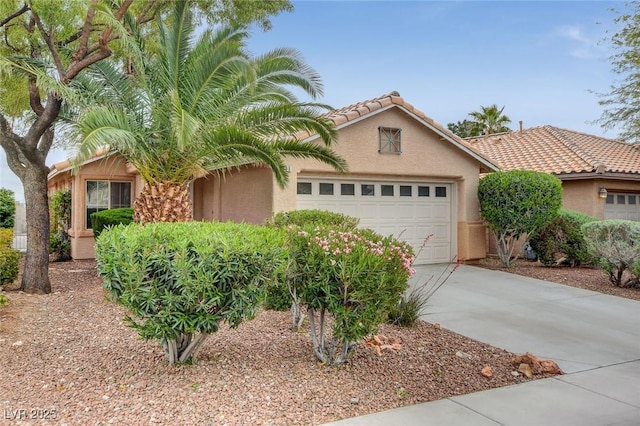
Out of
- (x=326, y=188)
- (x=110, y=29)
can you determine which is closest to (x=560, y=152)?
(x=326, y=188)

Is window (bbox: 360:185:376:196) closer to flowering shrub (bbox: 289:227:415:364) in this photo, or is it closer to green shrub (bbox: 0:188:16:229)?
flowering shrub (bbox: 289:227:415:364)

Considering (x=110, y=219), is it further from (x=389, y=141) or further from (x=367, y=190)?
(x=389, y=141)

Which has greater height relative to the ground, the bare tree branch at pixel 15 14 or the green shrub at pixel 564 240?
the bare tree branch at pixel 15 14

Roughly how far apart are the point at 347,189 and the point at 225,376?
27.6 feet

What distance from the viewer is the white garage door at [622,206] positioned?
1686 cm

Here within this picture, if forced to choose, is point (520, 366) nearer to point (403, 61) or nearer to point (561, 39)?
point (403, 61)

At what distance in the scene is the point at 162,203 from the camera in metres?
9.63

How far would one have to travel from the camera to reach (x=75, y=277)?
11.9 meters

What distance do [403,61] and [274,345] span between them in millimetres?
11100

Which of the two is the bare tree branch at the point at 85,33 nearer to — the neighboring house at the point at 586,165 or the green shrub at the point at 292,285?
the green shrub at the point at 292,285

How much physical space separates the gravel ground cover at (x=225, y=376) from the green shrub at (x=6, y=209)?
1718 centimetres

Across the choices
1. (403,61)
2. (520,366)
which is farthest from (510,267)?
(520,366)

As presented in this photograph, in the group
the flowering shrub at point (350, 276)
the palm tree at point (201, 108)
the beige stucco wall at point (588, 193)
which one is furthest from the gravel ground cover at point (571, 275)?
the flowering shrub at point (350, 276)

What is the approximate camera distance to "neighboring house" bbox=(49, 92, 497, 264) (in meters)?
12.3
